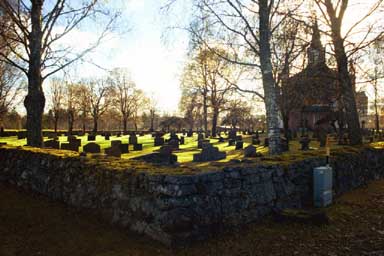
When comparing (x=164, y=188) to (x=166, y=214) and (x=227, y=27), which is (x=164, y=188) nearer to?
(x=166, y=214)

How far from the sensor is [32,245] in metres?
4.27

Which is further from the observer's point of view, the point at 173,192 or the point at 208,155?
the point at 208,155

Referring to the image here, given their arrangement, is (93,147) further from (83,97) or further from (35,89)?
(83,97)

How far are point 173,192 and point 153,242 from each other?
0.81 m

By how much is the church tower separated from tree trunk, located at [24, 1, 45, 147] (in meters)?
10.8

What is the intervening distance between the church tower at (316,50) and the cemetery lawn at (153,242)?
345 inches

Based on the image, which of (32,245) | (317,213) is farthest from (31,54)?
(317,213)

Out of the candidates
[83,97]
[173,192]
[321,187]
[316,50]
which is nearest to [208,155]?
[316,50]

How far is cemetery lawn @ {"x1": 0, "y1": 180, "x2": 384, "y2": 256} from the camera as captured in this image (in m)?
4.12

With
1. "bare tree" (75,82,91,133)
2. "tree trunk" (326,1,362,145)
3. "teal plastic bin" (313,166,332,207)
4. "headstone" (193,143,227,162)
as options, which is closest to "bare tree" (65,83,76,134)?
"bare tree" (75,82,91,133)

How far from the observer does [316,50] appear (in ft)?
44.0

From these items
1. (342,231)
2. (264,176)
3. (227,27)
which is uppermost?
(227,27)

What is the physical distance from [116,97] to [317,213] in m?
52.1

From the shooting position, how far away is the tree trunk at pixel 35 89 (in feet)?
33.0
